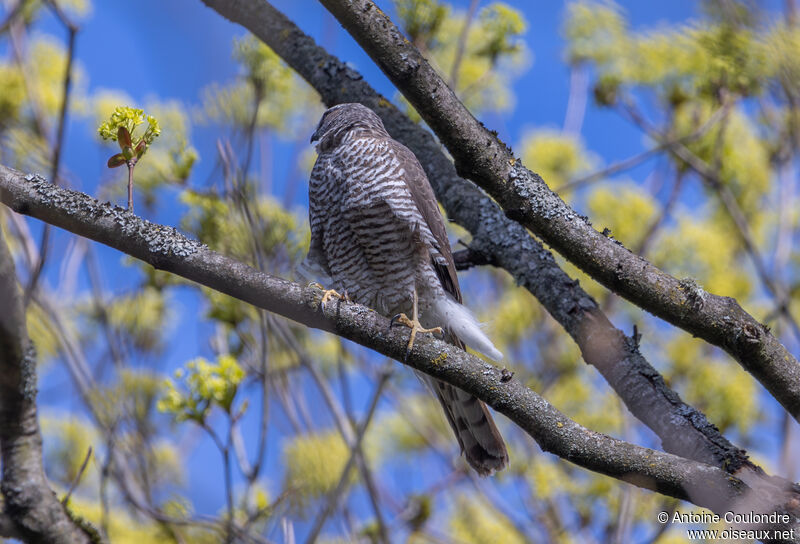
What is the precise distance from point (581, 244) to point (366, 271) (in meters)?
1.50

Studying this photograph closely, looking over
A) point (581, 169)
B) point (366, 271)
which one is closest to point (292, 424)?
point (366, 271)

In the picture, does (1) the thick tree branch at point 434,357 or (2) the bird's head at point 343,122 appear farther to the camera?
(2) the bird's head at point 343,122

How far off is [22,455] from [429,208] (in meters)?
2.25

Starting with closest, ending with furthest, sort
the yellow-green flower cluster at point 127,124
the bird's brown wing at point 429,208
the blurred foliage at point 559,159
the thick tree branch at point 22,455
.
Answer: the yellow-green flower cluster at point 127,124, the thick tree branch at point 22,455, the bird's brown wing at point 429,208, the blurred foliage at point 559,159

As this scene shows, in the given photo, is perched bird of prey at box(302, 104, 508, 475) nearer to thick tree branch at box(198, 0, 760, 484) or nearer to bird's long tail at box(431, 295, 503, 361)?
bird's long tail at box(431, 295, 503, 361)

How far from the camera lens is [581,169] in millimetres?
7566

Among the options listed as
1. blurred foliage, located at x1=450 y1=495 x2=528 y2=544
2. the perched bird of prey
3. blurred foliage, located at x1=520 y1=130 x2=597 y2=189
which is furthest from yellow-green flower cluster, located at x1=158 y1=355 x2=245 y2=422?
blurred foliage, located at x1=520 y1=130 x2=597 y2=189

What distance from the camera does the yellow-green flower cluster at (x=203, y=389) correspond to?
11.6 feet

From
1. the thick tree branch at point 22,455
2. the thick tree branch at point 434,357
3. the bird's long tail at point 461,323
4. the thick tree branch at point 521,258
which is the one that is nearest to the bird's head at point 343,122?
the thick tree branch at point 521,258

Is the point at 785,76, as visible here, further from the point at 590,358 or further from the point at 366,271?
the point at 366,271

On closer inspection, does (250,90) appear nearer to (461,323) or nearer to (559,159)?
(461,323)

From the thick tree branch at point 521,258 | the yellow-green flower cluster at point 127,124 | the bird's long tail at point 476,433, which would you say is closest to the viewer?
the yellow-green flower cluster at point 127,124

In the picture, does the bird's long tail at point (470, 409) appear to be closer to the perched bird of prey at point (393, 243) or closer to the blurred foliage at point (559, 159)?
the perched bird of prey at point (393, 243)

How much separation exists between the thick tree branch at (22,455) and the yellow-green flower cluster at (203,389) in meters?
0.86
